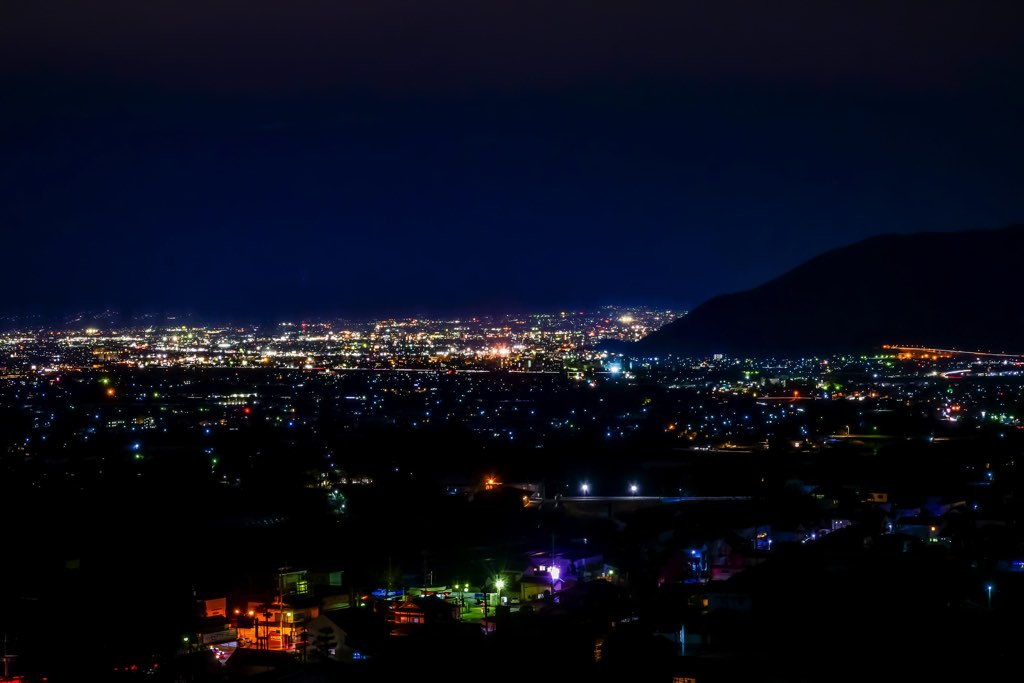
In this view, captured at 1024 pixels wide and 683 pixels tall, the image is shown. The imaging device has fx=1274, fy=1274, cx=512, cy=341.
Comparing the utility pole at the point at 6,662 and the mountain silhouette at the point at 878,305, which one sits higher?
the mountain silhouette at the point at 878,305

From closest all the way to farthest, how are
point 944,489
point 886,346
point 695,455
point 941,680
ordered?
1. point 941,680
2. point 944,489
3. point 695,455
4. point 886,346

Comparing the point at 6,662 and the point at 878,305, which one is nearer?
the point at 6,662

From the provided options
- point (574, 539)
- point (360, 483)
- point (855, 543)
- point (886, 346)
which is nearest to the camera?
point (855, 543)

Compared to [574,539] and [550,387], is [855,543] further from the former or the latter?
[550,387]

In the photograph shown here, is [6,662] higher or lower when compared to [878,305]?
lower

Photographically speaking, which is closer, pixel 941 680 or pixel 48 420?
pixel 941 680

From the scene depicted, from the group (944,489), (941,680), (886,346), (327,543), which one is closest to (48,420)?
(327,543)

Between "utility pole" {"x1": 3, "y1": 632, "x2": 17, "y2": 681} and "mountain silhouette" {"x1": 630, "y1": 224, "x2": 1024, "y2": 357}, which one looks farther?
"mountain silhouette" {"x1": 630, "y1": 224, "x2": 1024, "y2": 357}

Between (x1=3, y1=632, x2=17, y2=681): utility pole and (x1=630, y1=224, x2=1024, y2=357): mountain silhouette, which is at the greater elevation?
(x1=630, y1=224, x2=1024, y2=357): mountain silhouette
